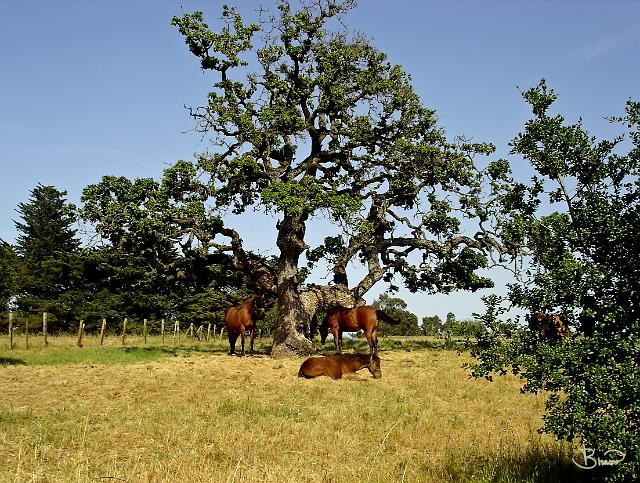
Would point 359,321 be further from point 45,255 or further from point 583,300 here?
point 45,255

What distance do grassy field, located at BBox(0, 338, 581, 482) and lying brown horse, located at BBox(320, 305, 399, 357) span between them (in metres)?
2.21

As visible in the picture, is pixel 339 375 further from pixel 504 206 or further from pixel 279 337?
pixel 504 206

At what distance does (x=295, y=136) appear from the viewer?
26.2m

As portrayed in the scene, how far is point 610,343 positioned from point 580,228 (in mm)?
1731

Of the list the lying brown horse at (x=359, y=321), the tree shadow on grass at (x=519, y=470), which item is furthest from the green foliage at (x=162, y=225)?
the tree shadow on grass at (x=519, y=470)

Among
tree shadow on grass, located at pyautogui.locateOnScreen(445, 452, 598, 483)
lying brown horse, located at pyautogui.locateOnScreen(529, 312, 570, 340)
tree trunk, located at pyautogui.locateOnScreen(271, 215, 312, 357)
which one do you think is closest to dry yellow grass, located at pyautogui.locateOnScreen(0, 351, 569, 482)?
tree shadow on grass, located at pyautogui.locateOnScreen(445, 452, 598, 483)

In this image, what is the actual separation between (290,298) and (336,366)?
715cm

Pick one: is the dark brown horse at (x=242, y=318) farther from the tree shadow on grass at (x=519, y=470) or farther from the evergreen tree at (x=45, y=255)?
the evergreen tree at (x=45, y=255)

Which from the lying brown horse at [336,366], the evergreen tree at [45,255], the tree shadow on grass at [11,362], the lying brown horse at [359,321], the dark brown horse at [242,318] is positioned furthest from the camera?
the evergreen tree at [45,255]

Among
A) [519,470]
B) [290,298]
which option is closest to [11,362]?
[290,298]

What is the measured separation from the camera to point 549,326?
332 inches

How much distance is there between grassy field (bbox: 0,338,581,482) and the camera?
29.8 ft

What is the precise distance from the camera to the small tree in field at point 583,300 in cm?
739

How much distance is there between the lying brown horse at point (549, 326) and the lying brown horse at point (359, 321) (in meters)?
14.6
